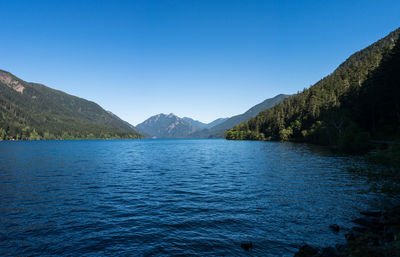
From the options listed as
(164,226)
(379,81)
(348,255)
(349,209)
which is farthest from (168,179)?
(379,81)

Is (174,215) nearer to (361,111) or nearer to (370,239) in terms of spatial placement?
(370,239)

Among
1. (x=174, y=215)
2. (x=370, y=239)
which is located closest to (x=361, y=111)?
(x=370, y=239)

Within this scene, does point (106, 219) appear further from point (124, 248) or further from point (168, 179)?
point (168, 179)

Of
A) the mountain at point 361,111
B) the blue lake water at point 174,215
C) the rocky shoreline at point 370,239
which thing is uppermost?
the mountain at point 361,111

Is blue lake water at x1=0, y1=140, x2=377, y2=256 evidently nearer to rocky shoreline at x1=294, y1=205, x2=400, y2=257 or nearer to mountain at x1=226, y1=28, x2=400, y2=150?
rocky shoreline at x1=294, y1=205, x2=400, y2=257

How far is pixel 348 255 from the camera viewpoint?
36.4 ft

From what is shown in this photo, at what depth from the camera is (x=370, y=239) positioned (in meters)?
13.0

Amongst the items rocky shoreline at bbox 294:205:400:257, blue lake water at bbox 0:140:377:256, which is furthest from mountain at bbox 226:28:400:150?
rocky shoreline at bbox 294:205:400:257

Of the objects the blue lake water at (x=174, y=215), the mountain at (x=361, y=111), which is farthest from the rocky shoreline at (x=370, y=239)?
the mountain at (x=361, y=111)

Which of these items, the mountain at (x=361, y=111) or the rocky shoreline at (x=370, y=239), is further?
the mountain at (x=361, y=111)

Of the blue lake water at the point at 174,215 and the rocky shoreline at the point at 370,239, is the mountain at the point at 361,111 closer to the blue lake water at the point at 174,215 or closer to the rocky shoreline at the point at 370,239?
the blue lake water at the point at 174,215

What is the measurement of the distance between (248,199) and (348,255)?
1234cm

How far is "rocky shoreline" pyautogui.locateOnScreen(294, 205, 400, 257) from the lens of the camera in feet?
35.6

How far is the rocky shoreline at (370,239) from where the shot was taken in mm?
10836
